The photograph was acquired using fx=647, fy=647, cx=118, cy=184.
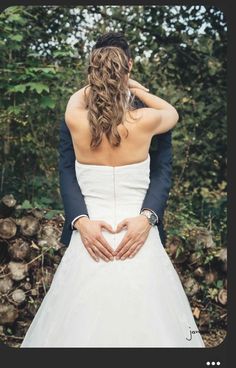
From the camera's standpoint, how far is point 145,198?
3.51 metres

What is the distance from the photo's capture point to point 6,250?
517cm

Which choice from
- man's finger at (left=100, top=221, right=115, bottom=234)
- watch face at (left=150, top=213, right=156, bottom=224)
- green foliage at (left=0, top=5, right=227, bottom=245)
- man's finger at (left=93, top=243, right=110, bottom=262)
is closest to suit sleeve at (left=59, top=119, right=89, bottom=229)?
man's finger at (left=100, top=221, right=115, bottom=234)

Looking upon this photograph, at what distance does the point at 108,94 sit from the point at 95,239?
2.49 feet

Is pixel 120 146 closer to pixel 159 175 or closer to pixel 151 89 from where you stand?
pixel 159 175

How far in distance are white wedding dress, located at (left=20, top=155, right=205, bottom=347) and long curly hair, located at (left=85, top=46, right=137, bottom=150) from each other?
8.6 inches

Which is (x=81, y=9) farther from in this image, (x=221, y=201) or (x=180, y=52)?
(x=221, y=201)

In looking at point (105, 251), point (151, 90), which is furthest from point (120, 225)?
point (151, 90)

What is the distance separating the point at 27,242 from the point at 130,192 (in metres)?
1.94

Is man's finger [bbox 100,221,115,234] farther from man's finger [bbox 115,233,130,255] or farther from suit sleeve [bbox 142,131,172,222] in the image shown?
suit sleeve [bbox 142,131,172,222]

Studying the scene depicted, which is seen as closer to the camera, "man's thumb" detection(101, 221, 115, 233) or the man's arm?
"man's thumb" detection(101, 221, 115, 233)

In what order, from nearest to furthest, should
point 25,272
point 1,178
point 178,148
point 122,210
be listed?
point 122,210, point 25,272, point 1,178, point 178,148

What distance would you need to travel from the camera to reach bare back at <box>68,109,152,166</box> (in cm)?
336

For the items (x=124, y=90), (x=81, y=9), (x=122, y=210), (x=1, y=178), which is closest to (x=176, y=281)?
(x=122, y=210)

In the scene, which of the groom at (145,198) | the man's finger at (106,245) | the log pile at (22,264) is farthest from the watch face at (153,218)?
the log pile at (22,264)
